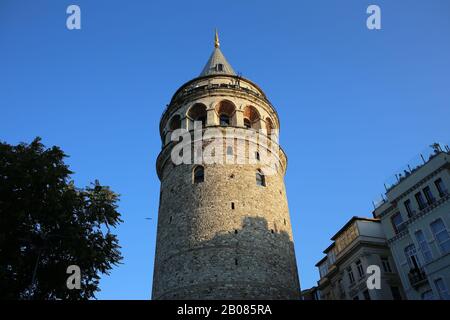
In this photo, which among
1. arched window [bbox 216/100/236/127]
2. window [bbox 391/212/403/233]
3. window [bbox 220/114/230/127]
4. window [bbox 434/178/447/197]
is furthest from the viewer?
window [bbox 220/114/230/127]

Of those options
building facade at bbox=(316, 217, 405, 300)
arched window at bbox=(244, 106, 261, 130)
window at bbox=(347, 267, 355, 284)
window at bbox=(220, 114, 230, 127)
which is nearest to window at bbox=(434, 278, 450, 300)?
building facade at bbox=(316, 217, 405, 300)

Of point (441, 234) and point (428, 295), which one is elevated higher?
point (441, 234)

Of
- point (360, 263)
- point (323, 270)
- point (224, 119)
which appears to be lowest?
point (360, 263)

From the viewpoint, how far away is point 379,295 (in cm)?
2381

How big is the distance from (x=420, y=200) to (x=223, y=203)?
11367 millimetres

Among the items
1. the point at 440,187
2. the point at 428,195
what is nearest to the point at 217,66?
the point at 428,195

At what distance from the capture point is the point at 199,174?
1083 inches

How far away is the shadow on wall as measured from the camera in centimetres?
2239

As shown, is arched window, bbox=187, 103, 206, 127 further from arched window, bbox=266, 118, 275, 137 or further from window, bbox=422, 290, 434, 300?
window, bbox=422, 290, 434, 300

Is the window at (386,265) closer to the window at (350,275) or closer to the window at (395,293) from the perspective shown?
the window at (395,293)

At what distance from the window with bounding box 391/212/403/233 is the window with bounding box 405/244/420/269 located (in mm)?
1347

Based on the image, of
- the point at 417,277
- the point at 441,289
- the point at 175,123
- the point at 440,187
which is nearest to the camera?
the point at 441,289

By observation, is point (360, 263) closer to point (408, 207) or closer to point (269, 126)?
point (408, 207)
